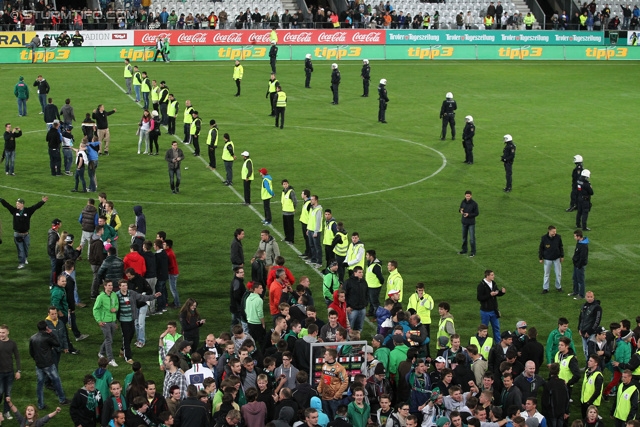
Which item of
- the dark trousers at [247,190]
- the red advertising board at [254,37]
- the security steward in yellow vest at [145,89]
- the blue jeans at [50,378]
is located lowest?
the blue jeans at [50,378]

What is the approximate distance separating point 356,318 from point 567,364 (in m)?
5.12

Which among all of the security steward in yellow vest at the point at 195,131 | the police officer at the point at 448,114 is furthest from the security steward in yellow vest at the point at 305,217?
the police officer at the point at 448,114

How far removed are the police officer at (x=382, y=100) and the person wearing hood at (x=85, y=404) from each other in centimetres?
3021

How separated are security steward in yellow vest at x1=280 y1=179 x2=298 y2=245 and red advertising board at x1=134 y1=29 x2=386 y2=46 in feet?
120

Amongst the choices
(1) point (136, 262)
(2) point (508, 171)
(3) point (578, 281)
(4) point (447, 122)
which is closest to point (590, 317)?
(3) point (578, 281)

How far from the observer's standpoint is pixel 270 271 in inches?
885

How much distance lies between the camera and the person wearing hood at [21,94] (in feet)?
144

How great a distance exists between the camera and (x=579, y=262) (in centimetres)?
2431

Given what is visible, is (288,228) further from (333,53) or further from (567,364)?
(333,53)

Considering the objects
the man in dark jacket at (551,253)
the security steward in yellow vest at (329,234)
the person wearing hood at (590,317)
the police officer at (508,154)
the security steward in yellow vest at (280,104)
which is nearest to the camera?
the person wearing hood at (590,317)

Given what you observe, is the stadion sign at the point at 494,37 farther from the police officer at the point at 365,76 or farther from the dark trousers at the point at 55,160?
the dark trousers at the point at 55,160

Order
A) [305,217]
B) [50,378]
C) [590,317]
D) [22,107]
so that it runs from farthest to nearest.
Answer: [22,107]
[305,217]
[590,317]
[50,378]

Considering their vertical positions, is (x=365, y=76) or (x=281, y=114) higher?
(x=365, y=76)

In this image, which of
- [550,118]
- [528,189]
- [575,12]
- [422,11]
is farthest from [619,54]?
[528,189]
